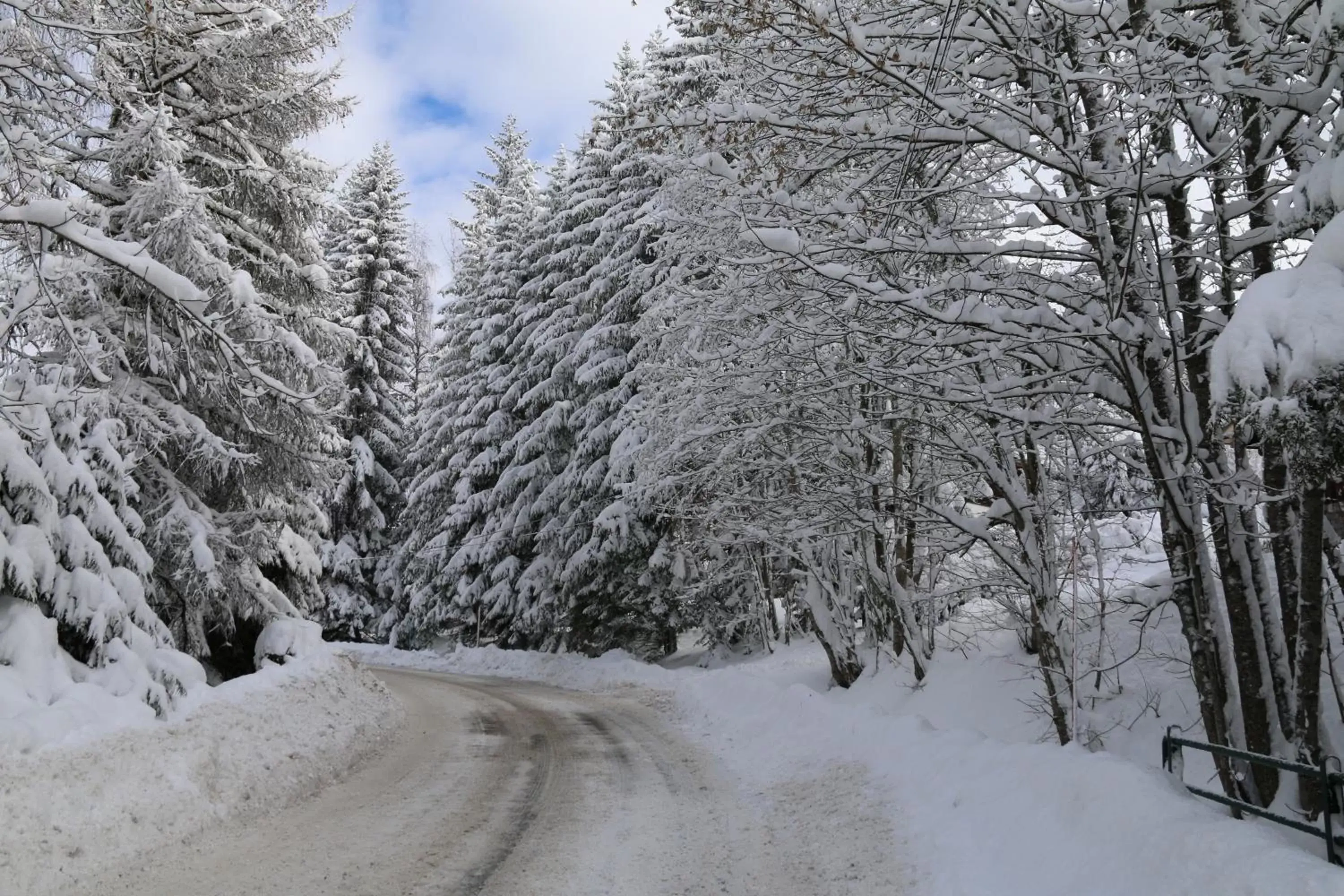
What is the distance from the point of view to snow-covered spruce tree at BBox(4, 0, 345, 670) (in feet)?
30.2

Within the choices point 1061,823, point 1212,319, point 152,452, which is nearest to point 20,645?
point 152,452

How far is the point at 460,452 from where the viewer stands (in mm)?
26391

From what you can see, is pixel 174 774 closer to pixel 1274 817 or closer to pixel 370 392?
pixel 1274 817

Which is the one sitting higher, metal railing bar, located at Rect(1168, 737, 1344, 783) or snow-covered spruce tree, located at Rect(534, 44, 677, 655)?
snow-covered spruce tree, located at Rect(534, 44, 677, 655)

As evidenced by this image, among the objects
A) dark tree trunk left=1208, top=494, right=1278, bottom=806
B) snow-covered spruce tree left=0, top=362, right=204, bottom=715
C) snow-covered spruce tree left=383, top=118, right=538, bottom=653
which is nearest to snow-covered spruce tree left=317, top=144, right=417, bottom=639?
snow-covered spruce tree left=383, top=118, right=538, bottom=653

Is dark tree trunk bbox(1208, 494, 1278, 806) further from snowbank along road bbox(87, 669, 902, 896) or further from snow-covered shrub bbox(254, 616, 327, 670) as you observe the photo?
snow-covered shrub bbox(254, 616, 327, 670)

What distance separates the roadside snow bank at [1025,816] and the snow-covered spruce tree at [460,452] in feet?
52.6

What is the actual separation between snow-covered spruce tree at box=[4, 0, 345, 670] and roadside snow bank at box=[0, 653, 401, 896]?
1650 mm

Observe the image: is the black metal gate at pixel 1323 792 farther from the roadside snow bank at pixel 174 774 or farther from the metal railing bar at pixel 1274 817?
the roadside snow bank at pixel 174 774

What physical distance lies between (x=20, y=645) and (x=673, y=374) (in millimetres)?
8064

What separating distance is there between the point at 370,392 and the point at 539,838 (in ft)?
81.3

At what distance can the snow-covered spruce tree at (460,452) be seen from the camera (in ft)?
81.5

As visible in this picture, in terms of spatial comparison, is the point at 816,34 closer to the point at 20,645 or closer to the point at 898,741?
the point at 898,741

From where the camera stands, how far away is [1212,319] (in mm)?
4816
